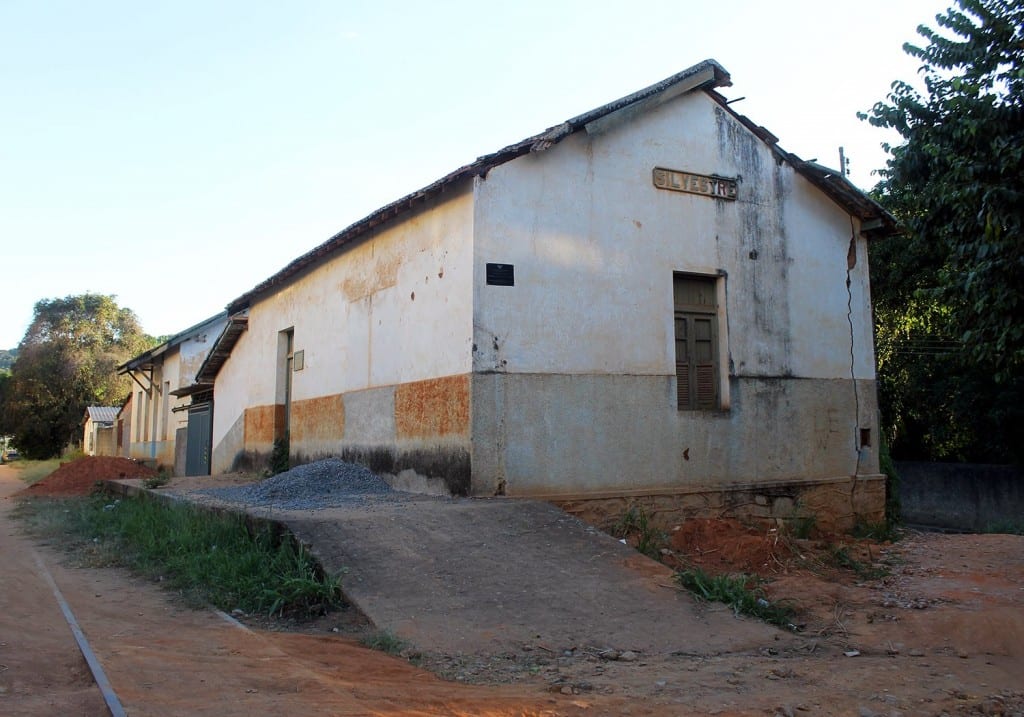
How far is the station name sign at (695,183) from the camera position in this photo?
1095 centimetres

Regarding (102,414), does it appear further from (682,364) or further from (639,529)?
(639,529)

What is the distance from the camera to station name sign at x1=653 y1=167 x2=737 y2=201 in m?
11.0

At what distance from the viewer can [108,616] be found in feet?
22.0

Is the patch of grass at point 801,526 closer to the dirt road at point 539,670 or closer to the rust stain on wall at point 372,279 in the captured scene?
the dirt road at point 539,670

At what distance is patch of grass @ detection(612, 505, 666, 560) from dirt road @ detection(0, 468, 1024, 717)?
1.68m

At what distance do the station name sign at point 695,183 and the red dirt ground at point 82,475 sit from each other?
15.7 m

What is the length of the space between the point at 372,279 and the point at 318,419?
9.89 feet

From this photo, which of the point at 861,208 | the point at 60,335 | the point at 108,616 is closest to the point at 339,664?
the point at 108,616

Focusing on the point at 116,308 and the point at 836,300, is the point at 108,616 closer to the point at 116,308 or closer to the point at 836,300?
the point at 836,300

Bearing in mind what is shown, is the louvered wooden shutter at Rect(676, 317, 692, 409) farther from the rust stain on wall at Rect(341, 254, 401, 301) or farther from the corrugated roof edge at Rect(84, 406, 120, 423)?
the corrugated roof edge at Rect(84, 406, 120, 423)

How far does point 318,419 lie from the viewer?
13859 millimetres

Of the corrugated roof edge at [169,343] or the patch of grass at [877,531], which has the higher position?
the corrugated roof edge at [169,343]

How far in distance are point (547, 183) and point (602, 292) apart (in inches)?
60.7

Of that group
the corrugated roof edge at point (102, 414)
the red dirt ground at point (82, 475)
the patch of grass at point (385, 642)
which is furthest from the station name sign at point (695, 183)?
the corrugated roof edge at point (102, 414)
